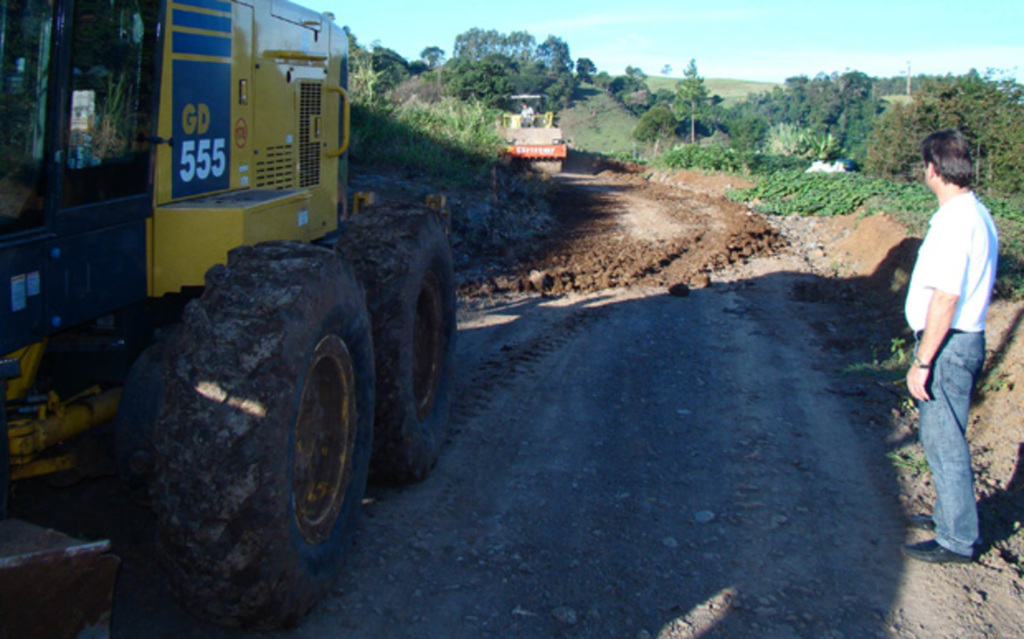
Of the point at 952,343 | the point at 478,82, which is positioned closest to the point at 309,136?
the point at 952,343

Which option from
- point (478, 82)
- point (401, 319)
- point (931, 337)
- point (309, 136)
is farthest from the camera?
point (478, 82)

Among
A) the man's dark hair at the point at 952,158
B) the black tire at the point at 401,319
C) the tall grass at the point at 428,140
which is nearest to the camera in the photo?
the man's dark hair at the point at 952,158

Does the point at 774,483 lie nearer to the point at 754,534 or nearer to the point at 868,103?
the point at 754,534

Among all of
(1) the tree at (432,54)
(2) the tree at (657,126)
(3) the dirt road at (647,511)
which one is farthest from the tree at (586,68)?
(3) the dirt road at (647,511)

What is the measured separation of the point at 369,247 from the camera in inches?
191

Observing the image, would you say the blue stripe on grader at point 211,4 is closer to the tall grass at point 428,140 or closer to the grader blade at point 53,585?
the grader blade at point 53,585

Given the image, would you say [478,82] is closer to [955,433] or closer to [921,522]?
[921,522]

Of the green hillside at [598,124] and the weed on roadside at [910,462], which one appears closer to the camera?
the weed on roadside at [910,462]

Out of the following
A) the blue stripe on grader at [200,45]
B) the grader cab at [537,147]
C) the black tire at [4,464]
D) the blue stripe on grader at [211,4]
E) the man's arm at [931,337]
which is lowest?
the black tire at [4,464]

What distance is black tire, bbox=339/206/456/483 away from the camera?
4.61m

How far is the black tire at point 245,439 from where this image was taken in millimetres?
2928

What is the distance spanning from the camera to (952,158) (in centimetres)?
436

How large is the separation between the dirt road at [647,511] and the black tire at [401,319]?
0.24 m

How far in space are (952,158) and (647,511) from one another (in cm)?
236
